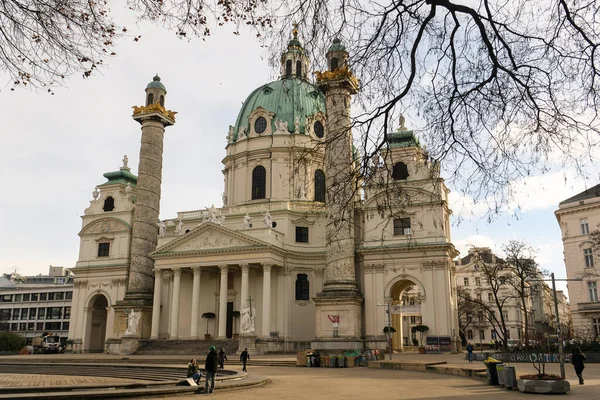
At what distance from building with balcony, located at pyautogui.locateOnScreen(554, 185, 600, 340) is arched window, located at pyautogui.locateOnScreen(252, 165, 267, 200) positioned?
104 ft

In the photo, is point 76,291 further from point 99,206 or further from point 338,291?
point 338,291

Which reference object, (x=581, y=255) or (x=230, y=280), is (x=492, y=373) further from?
(x=581, y=255)

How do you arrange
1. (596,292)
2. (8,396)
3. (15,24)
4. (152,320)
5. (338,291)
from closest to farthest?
1. (15,24)
2. (8,396)
3. (338,291)
4. (152,320)
5. (596,292)

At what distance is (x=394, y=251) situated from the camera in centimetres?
4809

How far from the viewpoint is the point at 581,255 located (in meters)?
58.9

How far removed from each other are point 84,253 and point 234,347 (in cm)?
2323

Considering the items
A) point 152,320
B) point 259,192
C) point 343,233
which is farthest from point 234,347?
point 259,192

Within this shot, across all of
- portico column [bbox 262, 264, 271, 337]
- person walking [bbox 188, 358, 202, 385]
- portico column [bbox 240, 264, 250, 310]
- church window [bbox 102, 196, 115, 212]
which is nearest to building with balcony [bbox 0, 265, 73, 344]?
church window [bbox 102, 196, 115, 212]

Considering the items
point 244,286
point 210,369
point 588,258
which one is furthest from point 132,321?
point 588,258

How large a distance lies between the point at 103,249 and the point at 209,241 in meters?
15.2

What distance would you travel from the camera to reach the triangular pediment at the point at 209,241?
50.2 m

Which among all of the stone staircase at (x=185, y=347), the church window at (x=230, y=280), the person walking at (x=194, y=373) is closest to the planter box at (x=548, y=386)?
the person walking at (x=194, y=373)

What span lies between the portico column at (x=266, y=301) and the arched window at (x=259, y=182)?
11262mm

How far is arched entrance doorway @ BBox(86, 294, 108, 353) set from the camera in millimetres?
59375
